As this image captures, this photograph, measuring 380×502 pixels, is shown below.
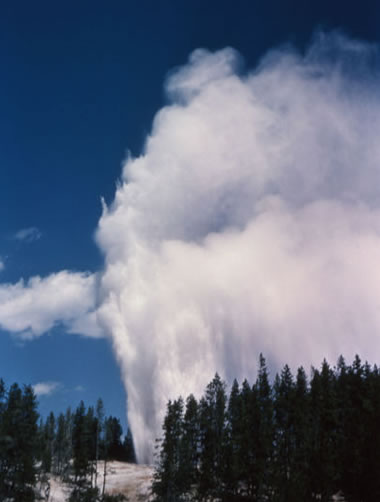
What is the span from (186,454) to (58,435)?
75803 millimetres

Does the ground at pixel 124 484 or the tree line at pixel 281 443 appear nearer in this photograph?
the tree line at pixel 281 443

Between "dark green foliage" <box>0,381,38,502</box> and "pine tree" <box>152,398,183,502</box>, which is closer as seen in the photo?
"dark green foliage" <box>0,381,38,502</box>

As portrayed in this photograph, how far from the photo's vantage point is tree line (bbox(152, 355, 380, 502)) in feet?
181

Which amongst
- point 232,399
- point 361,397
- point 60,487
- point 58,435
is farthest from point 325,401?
point 58,435

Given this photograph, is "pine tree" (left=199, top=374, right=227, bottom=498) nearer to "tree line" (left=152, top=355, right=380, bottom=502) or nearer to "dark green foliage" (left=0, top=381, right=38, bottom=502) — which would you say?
"tree line" (left=152, top=355, right=380, bottom=502)

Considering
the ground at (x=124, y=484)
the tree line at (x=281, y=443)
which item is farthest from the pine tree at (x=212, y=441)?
the ground at (x=124, y=484)

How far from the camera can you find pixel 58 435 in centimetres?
13525

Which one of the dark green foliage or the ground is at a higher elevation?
the dark green foliage

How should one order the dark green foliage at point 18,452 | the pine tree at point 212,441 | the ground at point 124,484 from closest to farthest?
the dark green foliage at point 18,452 < the pine tree at point 212,441 < the ground at point 124,484

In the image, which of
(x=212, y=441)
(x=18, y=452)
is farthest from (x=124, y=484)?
(x=18, y=452)

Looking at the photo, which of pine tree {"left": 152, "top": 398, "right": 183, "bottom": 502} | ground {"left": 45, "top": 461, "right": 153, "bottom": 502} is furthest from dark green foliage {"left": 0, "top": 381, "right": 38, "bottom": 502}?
ground {"left": 45, "top": 461, "right": 153, "bottom": 502}

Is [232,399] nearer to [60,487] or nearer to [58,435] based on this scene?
[60,487]

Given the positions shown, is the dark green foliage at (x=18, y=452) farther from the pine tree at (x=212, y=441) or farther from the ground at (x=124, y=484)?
the ground at (x=124, y=484)

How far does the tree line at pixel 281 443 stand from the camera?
55.1m
